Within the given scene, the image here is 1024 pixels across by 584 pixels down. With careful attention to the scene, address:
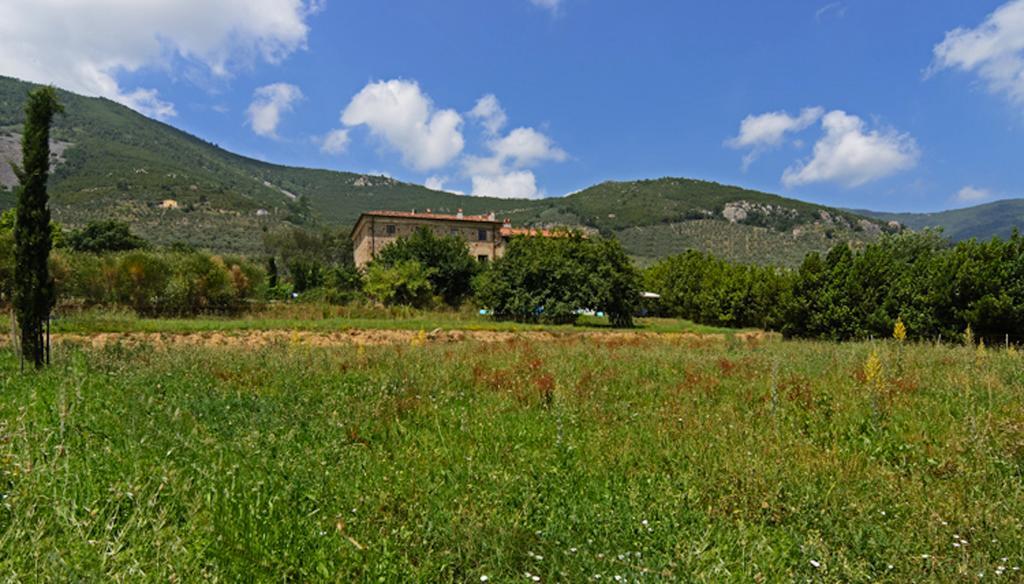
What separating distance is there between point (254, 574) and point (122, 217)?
101 meters

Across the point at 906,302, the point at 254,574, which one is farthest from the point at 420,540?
the point at 906,302

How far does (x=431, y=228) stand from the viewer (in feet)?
186

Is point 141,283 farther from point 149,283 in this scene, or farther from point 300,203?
point 300,203

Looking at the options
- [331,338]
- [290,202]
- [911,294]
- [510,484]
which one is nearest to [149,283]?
[331,338]

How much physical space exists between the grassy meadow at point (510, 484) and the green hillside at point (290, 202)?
276 feet

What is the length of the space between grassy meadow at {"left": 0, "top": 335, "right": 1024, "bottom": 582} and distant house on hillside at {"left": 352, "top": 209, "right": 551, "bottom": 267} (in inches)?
2001

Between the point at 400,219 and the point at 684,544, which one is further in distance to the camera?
the point at 400,219

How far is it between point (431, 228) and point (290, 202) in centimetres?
9541

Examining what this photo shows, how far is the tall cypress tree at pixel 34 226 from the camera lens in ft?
31.0

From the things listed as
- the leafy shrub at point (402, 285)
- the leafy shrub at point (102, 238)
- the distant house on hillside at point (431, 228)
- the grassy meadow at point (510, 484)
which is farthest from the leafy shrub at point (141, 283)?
the distant house on hillside at point (431, 228)

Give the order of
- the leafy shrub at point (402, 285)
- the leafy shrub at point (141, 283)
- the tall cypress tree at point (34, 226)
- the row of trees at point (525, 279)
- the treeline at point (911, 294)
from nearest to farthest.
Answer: the tall cypress tree at point (34, 226) → the treeline at point (911, 294) → the leafy shrub at point (141, 283) → the row of trees at point (525, 279) → the leafy shrub at point (402, 285)

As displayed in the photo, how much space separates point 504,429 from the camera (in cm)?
539

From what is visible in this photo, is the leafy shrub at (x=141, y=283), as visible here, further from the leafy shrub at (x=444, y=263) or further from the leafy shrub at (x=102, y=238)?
the leafy shrub at (x=102, y=238)

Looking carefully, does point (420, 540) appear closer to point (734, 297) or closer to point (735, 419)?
point (735, 419)
